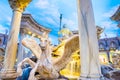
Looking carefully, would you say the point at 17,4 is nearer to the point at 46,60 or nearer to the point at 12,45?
the point at 12,45

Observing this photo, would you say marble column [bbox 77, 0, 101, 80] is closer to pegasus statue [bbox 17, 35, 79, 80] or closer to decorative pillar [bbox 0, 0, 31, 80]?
pegasus statue [bbox 17, 35, 79, 80]

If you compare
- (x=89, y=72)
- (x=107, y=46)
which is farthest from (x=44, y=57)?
(x=107, y=46)

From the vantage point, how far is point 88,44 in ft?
8.77

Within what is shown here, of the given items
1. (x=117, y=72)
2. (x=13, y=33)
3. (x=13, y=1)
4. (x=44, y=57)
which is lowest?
(x=117, y=72)

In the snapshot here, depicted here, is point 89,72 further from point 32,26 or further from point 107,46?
point 107,46

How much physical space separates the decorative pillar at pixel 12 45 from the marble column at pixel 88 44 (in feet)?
9.16

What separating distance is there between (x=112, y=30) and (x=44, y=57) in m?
23.0

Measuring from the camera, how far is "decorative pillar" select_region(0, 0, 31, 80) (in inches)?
165

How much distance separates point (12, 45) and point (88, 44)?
3144 mm

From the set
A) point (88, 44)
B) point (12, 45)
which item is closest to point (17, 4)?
point (12, 45)

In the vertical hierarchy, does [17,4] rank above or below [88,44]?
above

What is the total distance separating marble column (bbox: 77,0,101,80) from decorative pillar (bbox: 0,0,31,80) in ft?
9.16

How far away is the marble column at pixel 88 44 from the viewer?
97.3 inches

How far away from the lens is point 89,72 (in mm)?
2453
